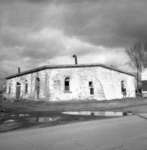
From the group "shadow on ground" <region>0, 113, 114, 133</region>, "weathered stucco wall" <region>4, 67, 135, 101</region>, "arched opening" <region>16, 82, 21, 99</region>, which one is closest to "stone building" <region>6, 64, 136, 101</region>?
"weathered stucco wall" <region>4, 67, 135, 101</region>

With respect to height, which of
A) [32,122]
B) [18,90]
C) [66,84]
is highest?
[66,84]

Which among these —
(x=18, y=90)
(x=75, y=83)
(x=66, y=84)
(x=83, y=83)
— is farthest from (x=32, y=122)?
(x=18, y=90)

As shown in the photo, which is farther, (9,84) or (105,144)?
(9,84)

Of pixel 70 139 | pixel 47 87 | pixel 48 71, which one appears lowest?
pixel 70 139

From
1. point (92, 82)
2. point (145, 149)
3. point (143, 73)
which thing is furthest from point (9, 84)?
point (143, 73)

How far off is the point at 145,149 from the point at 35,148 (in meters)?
2.62

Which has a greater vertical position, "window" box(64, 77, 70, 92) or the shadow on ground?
"window" box(64, 77, 70, 92)

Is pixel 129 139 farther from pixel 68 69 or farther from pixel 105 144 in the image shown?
pixel 68 69

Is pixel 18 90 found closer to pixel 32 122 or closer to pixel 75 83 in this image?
pixel 75 83

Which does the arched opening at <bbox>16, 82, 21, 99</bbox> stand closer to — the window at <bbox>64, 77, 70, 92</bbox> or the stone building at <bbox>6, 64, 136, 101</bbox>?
the stone building at <bbox>6, 64, 136, 101</bbox>

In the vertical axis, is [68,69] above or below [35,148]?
above

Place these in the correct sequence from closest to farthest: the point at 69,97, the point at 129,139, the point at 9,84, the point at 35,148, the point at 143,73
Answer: the point at 35,148, the point at 129,139, the point at 69,97, the point at 9,84, the point at 143,73

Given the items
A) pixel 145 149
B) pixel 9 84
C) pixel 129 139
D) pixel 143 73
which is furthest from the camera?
pixel 143 73

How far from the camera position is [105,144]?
3.81 m
